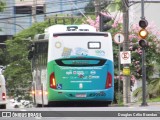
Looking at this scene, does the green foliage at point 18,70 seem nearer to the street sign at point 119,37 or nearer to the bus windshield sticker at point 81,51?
the street sign at point 119,37

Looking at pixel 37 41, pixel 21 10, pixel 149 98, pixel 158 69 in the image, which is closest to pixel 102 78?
pixel 37 41

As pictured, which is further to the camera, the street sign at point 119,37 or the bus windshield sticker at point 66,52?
→ the street sign at point 119,37

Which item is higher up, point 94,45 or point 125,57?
point 94,45

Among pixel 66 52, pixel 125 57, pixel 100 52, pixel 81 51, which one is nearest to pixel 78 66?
pixel 81 51

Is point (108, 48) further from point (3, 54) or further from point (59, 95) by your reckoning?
point (3, 54)

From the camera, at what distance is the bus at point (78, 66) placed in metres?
21.7

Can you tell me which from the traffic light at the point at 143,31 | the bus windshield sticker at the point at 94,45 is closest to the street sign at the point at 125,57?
the traffic light at the point at 143,31

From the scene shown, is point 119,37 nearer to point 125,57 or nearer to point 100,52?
point 125,57

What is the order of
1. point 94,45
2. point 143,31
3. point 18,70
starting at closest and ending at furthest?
point 94,45 < point 143,31 < point 18,70

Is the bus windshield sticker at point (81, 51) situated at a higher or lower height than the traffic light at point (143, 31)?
lower

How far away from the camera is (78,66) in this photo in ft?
71.5

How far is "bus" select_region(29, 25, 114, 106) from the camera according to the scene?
21.7 m

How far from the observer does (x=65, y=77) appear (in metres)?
21.7

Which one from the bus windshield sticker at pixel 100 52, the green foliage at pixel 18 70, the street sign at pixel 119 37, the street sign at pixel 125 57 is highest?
the street sign at pixel 119 37
